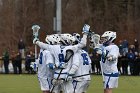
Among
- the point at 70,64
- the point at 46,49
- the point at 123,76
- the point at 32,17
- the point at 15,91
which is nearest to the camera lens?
the point at 70,64

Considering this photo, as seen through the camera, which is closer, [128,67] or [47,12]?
[128,67]

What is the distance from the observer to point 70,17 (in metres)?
57.1

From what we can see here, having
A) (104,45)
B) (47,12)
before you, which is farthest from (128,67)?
(47,12)

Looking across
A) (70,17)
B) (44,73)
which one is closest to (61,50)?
(44,73)

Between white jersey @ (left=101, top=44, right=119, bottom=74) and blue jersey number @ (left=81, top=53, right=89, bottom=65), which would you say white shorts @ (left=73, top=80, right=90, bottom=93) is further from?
white jersey @ (left=101, top=44, right=119, bottom=74)

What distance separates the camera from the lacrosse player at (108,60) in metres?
17.8

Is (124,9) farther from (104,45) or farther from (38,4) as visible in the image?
(104,45)

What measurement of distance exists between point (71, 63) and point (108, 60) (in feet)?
4.74

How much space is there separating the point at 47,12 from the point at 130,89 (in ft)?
113

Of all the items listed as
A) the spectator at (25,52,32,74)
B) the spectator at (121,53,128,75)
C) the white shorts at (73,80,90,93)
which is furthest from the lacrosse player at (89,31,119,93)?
the spectator at (25,52,32,74)

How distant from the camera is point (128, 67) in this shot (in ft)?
122

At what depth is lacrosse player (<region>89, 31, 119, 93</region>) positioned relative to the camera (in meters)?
17.8

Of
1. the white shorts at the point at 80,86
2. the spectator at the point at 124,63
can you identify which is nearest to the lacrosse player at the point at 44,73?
the white shorts at the point at 80,86

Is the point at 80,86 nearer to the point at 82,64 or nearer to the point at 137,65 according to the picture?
the point at 82,64
